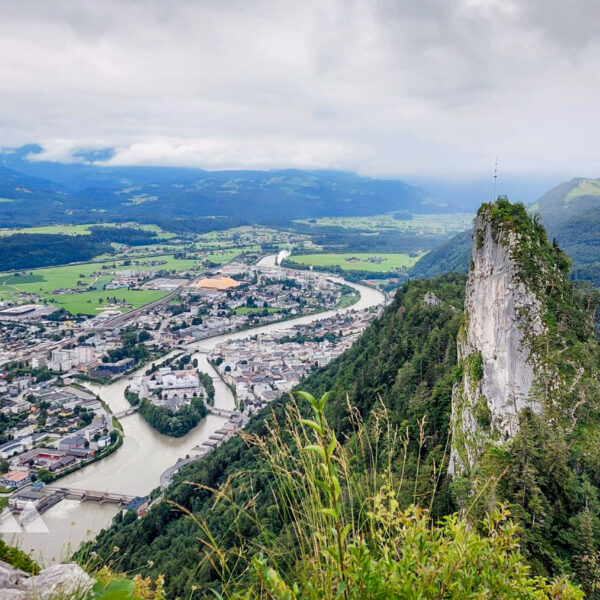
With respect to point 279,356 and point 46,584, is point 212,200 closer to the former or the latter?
point 279,356

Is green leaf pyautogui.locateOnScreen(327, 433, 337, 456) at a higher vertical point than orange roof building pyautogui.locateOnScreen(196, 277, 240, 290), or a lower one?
higher


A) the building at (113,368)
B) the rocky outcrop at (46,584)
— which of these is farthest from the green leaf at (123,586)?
the building at (113,368)

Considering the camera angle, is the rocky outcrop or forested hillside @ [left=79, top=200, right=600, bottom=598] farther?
forested hillside @ [left=79, top=200, right=600, bottom=598]

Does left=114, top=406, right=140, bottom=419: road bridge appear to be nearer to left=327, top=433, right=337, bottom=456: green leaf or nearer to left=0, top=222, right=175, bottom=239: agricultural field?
left=327, top=433, right=337, bottom=456: green leaf

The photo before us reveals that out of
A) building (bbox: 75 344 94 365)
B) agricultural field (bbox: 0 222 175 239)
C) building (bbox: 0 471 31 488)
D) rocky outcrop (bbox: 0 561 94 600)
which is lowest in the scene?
building (bbox: 75 344 94 365)

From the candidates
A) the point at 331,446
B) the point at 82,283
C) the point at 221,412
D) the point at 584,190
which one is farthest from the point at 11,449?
the point at 584,190

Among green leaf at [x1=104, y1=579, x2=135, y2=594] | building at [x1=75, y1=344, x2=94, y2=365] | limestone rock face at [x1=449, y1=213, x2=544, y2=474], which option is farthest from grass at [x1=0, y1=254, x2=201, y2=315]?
green leaf at [x1=104, y1=579, x2=135, y2=594]

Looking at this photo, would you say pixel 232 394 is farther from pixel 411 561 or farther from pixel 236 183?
pixel 236 183

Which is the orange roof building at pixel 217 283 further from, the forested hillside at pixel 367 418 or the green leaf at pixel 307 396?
the green leaf at pixel 307 396
